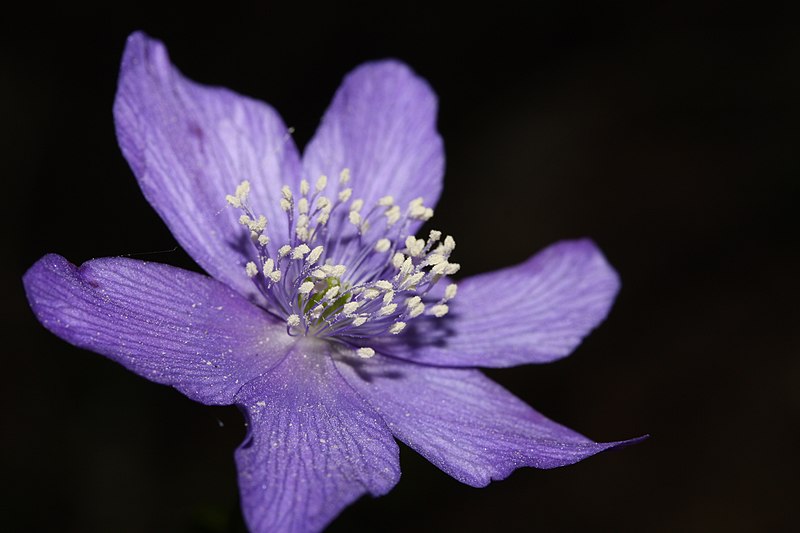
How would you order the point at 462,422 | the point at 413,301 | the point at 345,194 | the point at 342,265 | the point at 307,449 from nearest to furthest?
the point at 307,449 → the point at 462,422 → the point at 413,301 → the point at 342,265 → the point at 345,194

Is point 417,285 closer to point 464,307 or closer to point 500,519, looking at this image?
point 464,307

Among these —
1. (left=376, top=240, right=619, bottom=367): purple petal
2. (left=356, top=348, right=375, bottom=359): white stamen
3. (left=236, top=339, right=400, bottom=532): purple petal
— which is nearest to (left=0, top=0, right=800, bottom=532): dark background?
(left=236, top=339, right=400, bottom=532): purple petal

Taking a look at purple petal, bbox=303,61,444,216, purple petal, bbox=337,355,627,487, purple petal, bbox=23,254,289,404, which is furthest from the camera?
purple petal, bbox=303,61,444,216

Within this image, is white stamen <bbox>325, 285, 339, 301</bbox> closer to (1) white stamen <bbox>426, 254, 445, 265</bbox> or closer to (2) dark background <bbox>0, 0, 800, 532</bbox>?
(1) white stamen <bbox>426, 254, 445, 265</bbox>

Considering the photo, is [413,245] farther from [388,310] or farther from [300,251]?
[300,251]

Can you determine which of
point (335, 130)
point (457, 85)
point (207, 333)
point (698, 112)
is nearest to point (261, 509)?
point (207, 333)

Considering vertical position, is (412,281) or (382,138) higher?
(382,138)

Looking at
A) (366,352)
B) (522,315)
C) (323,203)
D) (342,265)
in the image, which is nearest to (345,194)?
(323,203)
